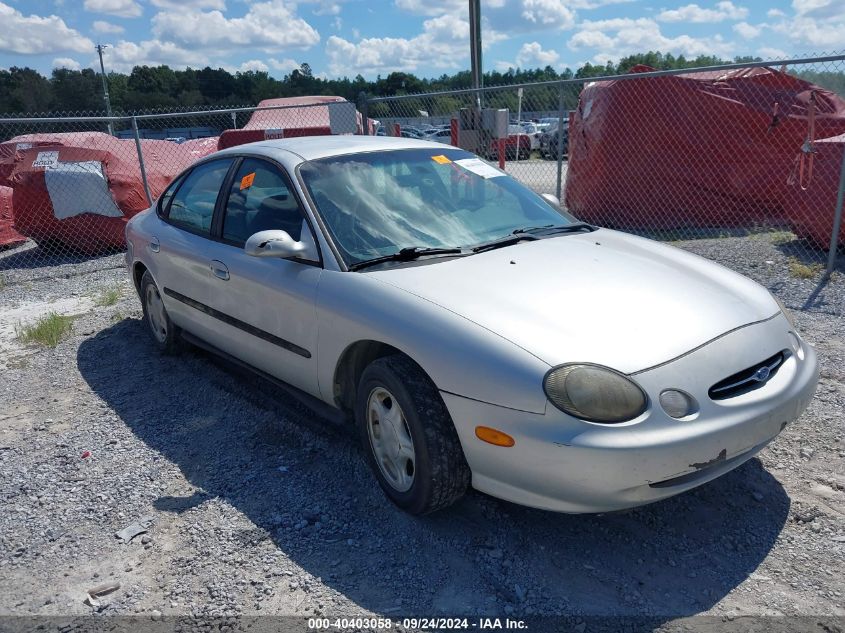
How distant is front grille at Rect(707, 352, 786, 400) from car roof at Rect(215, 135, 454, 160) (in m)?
2.34

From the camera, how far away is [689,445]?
2.59 meters

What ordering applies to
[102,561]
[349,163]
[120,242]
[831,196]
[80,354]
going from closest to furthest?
[102,561], [349,163], [80,354], [831,196], [120,242]

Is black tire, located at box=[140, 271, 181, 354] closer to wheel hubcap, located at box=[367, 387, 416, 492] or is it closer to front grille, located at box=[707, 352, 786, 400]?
wheel hubcap, located at box=[367, 387, 416, 492]

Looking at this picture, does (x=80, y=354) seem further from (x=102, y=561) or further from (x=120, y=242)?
(x=120, y=242)

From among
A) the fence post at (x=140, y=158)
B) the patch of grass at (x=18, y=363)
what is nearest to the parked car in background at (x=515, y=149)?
the fence post at (x=140, y=158)

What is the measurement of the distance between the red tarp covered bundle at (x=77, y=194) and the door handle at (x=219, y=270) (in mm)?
6767

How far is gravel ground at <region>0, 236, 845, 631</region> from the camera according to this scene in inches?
108

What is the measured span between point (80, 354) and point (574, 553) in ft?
14.8

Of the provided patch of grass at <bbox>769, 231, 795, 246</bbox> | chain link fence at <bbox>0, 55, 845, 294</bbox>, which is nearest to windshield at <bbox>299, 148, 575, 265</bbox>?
chain link fence at <bbox>0, 55, 845, 294</bbox>

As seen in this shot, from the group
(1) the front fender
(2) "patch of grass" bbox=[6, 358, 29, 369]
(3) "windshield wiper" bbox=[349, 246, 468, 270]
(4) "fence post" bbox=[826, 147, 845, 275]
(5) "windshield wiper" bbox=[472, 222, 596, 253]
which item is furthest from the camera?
(4) "fence post" bbox=[826, 147, 845, 275]

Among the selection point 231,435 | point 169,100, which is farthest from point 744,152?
point 169,100

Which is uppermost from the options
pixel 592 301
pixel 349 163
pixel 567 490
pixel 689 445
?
pixel 349 163

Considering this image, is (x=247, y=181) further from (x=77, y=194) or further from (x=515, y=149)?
(x=515, y=149)

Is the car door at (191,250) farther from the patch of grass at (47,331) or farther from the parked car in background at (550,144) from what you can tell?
the parked car in background at (550,144)
